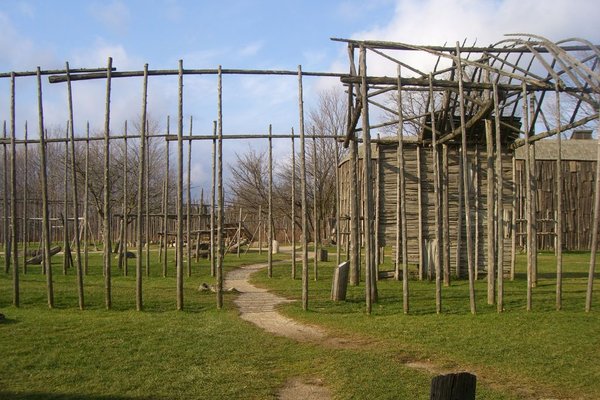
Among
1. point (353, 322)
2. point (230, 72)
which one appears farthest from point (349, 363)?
point (230, 72)

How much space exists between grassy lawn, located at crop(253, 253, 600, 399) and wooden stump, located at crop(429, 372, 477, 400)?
3214 mm

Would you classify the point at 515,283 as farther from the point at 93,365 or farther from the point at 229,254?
the point at 229,254

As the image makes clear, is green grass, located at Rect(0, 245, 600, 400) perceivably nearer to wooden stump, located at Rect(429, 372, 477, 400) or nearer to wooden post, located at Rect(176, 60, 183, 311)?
wooden post, located at Rect(176, 60, 183, 311)

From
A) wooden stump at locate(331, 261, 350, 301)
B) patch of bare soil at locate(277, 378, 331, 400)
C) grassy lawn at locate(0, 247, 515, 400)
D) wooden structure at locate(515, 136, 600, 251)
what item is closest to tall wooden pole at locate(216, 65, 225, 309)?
grassy lawn at locate(0, 247, 515, 400)

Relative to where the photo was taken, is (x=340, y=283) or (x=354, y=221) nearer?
(x=354, y=221)

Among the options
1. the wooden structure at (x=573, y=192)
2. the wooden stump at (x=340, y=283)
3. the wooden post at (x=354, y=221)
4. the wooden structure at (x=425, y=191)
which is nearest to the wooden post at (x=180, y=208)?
the wooden stump at (x=340, y=283)

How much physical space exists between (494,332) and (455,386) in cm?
620

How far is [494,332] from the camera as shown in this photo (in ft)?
31.3

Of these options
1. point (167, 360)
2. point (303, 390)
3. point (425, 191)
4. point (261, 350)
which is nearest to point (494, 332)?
point (261, 350)

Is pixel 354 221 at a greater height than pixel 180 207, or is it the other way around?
pixel 180 207

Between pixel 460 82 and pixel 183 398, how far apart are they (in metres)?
8.17

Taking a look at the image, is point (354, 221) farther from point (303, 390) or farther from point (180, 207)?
point (303, 390)

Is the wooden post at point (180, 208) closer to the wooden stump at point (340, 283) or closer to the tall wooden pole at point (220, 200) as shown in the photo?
the tall wooden pole at point (220, 200)

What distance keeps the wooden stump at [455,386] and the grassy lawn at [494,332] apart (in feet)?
10.5
